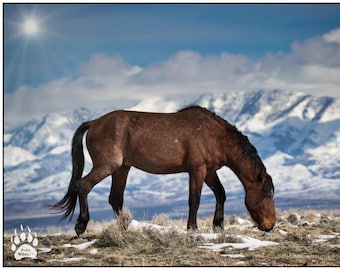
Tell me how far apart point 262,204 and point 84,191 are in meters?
3.52

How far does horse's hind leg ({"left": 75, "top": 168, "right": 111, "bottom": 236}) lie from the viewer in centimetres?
1216

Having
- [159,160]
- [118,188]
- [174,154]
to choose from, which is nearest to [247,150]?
[174,154]

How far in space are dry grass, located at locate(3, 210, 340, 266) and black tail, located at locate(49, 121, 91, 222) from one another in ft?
1.98

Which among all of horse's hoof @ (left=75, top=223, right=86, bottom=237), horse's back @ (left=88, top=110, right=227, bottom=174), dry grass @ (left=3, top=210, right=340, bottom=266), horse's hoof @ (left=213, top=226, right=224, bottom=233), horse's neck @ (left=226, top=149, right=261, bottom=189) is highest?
horse's back @ (left=88, top=110, right=227, bottom=174)

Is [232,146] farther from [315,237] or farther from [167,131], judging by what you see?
[315,237]

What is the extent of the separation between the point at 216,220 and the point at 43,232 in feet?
13.1

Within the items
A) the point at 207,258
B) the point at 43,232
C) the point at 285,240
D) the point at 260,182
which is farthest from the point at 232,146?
the point at 43,232

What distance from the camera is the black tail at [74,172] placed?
40.7ft

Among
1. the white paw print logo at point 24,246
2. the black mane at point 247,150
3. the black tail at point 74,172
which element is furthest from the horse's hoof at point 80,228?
the black mane at point 247,150

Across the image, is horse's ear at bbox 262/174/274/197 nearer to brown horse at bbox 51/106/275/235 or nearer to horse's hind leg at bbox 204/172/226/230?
brown horse at bbox 51/106/275/235

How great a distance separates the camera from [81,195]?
12203 mm

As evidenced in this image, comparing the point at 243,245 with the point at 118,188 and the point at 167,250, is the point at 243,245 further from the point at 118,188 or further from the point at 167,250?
the point at 118,188

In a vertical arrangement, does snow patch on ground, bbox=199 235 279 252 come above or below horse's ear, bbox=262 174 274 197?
below

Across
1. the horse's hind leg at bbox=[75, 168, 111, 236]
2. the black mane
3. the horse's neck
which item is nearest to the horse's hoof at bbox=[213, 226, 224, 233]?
the horse's neck
